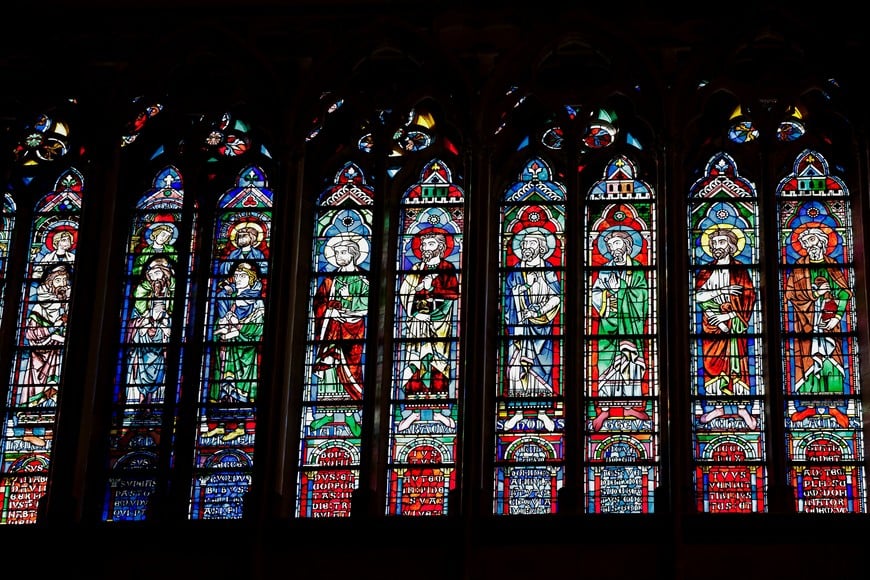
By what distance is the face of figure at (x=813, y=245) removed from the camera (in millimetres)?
13289

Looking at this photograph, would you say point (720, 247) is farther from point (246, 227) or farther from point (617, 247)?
point (246, 227)

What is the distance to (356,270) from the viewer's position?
44.4 ft

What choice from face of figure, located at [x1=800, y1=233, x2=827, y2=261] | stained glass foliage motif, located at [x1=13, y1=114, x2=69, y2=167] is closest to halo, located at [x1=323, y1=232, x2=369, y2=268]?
stained glass foliage motif, located at [x1=13, y1=114, x2=69, y2=167]

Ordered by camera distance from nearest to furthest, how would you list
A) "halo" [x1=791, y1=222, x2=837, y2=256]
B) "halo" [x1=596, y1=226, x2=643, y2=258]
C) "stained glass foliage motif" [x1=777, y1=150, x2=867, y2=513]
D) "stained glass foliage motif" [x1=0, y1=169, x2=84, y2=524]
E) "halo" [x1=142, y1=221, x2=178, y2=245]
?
Result: "stained glass foliage motif" [x1=777, y1=150, x2=867, y2=513] → "stained glass foliage motif" [x1=0, y1=169, x2=84, y2=524] → "halo" [x1=791, y1=222, x2=837, y2=256] → "halo" [x1=596, y1=226, x2=643, y2=258] → "halo" [x1=142, y1=221, x2=178, y2=245]

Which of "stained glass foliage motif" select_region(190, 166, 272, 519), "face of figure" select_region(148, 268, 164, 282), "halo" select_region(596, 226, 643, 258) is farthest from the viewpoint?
"face of figure" select_region(148, 268, 164, 282)

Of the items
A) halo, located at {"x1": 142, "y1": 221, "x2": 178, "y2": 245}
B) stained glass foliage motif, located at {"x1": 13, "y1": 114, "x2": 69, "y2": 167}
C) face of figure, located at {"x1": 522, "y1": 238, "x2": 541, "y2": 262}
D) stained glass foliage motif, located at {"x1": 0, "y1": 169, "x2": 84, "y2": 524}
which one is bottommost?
stained glass foliage motif, located at {"x1": 0, "y1": 169, "x2": 84, "y2": 524}

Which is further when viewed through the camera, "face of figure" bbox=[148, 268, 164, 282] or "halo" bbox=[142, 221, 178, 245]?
"halo" bbox=[142, 221, 178, 245]

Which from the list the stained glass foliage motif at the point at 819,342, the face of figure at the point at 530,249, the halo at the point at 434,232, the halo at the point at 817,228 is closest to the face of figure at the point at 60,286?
the halo at the point at 434,232

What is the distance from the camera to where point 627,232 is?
531 inches

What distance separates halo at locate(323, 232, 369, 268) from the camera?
535 inches

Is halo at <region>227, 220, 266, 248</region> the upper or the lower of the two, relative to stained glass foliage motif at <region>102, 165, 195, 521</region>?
upper

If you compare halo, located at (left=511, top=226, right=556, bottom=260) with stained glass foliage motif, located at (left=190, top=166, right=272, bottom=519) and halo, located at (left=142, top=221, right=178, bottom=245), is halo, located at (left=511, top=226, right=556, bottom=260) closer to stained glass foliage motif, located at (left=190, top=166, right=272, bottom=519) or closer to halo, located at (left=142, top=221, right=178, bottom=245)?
stained glass foliage motif, located at (left=190, top=166, right=272, bottom=519)

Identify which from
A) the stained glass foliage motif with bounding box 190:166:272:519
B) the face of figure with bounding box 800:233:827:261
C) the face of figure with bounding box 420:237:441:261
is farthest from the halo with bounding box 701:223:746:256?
the stained glass foliage motif with bounding box 190:166:272:519

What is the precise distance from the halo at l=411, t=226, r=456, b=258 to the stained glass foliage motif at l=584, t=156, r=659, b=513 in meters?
1.00
